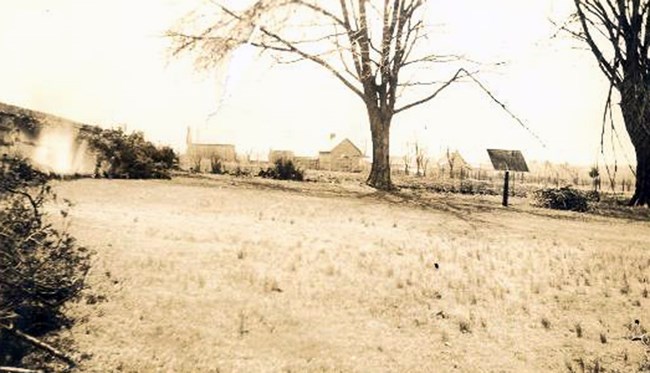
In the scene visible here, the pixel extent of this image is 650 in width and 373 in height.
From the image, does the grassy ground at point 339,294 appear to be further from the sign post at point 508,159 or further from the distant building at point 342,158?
the distant building at point 342,158

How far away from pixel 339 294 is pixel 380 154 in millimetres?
12197

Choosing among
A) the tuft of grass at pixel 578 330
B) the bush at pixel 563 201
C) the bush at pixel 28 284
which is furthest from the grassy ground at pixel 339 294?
the bush at pixel 563 201

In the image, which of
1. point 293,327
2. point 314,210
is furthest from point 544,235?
point 293,327

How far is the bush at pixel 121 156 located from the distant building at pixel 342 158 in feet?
95.4

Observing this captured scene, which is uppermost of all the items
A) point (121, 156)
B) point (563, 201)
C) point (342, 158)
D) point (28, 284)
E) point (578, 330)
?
point (342, 158)

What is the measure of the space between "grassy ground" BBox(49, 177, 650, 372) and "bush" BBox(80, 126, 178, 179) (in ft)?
8.49

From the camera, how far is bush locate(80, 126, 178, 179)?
13.2 metres

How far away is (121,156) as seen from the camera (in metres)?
13.9

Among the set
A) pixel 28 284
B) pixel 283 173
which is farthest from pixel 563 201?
pixel 28 284

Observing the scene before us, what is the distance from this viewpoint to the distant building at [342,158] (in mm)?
46375

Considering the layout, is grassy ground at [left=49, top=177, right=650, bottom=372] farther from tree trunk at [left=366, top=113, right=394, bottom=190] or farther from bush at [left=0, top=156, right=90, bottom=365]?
tree trunk at [left=366, top=113, right=394, bottom=190]

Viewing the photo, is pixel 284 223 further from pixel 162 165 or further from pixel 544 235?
pixel 162 165

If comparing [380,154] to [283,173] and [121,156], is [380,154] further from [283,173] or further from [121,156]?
[121,156]

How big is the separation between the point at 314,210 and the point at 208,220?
9.11 ft
